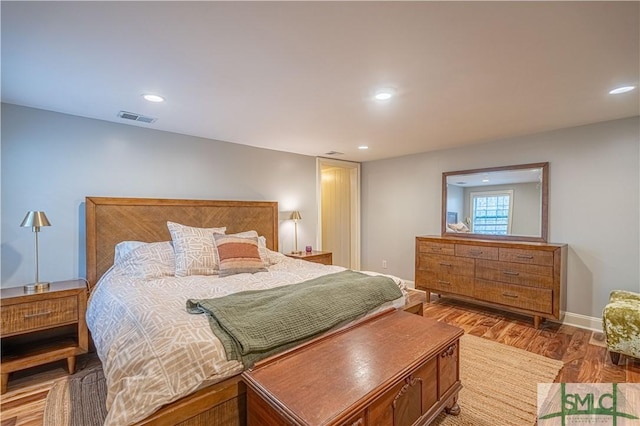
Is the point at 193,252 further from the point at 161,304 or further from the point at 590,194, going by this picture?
the point at 590,194

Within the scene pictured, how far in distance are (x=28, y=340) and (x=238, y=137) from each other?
2.73m

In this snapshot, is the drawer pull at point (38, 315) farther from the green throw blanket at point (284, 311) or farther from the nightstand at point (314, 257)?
the nightstand at point (314, 257)

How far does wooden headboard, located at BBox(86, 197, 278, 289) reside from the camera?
2770 mm

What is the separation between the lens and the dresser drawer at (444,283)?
12.3 ft

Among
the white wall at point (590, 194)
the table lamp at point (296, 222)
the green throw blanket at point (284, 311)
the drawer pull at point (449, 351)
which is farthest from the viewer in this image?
the table lamp at point (296, 222)

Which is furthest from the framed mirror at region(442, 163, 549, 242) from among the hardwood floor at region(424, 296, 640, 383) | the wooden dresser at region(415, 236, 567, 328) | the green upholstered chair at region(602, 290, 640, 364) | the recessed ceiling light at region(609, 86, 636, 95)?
the recessed ceiling light at region(609, 86, 636, 95)

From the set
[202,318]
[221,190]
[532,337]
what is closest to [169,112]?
[221,190]

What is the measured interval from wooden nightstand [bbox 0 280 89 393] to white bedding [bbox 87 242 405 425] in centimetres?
15

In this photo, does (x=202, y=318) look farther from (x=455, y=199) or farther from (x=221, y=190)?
(x=455, y=199)

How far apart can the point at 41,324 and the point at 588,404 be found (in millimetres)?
3988

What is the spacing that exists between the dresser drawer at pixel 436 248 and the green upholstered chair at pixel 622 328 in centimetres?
158

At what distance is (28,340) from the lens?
2525mm

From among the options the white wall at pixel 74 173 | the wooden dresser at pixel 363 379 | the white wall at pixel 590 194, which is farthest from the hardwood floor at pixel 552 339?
the white wall at pixel 74 173

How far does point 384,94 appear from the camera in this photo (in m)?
2.29
